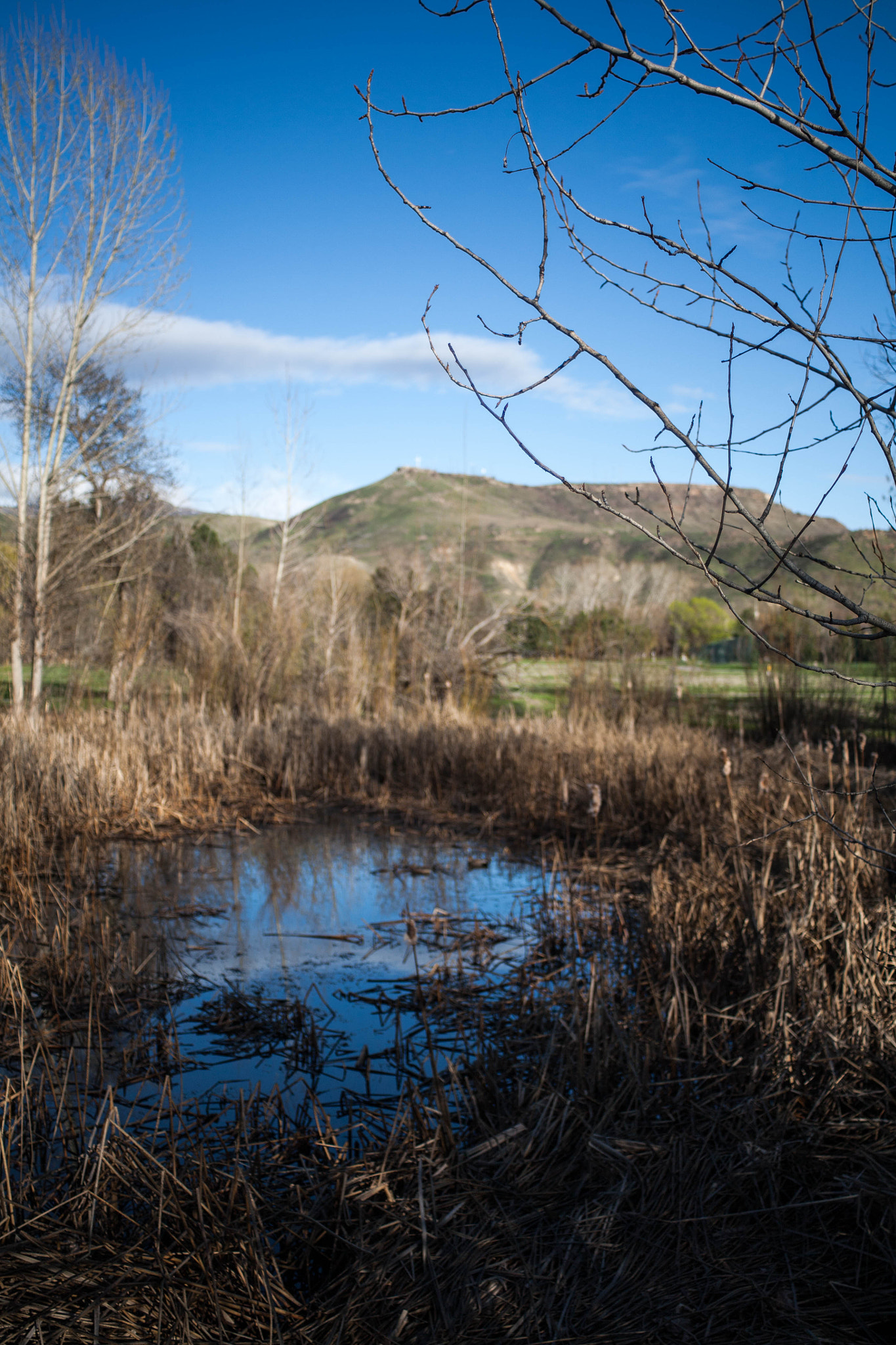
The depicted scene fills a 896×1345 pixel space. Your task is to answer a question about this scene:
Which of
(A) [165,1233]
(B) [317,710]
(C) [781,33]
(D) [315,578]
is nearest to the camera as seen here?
(C) [781,33]

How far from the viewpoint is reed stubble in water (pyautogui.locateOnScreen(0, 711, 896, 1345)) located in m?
1.48

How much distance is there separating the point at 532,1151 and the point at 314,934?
203 centimetres

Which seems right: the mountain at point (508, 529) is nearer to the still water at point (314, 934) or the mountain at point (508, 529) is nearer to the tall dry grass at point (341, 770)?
the tall dry grass at point (341, 770)

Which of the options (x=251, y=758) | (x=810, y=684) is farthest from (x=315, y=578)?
(x=810, y=684)

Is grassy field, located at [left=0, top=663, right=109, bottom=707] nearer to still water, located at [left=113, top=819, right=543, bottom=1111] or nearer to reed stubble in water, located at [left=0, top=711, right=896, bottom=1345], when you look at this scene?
still water, located at [left=113, top=819, right=543, bottom=1111]

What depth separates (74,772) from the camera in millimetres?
5527

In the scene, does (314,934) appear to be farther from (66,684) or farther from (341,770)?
(66,684)

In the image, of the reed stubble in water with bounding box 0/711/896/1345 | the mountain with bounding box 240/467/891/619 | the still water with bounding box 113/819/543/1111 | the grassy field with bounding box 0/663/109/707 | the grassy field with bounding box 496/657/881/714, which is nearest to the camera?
the reed stubble in water with bounding box 0/711/896/1345

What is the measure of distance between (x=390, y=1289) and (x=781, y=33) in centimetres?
215

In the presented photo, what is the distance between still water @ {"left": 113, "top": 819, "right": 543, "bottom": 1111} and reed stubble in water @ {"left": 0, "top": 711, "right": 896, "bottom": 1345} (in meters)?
0.15

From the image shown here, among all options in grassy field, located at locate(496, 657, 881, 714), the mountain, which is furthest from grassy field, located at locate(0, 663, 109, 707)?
the mountain

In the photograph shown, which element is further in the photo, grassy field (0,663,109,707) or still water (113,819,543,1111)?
grassy field (0,663,109,707)

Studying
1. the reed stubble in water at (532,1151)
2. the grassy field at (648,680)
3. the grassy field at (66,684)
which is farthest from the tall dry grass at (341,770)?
the reed stubble in water at (532,1151)

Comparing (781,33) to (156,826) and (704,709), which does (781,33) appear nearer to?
(156,826)
